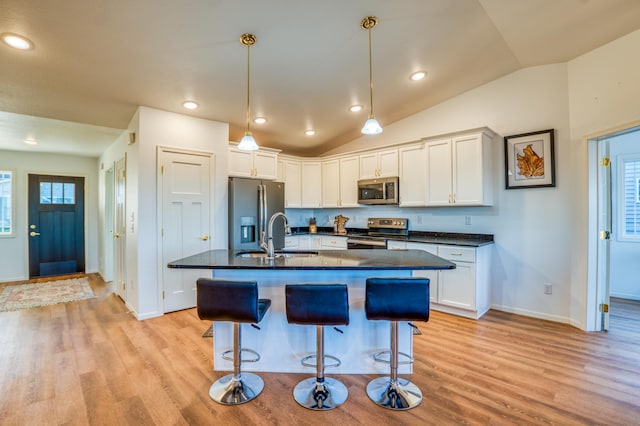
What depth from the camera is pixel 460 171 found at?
12.6 feet

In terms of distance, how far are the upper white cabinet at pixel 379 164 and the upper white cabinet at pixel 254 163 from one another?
146 centimetres

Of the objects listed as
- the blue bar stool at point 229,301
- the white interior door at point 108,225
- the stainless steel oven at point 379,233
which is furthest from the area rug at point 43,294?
the stainless steel oven at point 379,233

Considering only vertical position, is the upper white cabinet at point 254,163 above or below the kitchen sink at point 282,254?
above

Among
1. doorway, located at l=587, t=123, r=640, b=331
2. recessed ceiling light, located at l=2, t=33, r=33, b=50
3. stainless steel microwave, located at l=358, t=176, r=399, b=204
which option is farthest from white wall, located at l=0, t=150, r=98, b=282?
doorway, located at l=587, t=123, r=640, b=331

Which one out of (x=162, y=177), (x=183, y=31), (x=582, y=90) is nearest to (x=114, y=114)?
(x=162, y=177)

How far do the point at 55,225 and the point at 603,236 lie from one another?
349 inches

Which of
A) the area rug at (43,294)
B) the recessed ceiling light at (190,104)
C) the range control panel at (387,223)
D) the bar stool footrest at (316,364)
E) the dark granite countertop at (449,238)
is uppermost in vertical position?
the recessed ceiling light at (190,104)

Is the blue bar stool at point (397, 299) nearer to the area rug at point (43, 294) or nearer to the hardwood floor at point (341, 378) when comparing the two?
the hardwood floor at point (341, 378)

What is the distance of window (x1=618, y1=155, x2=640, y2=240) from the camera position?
4.12 m

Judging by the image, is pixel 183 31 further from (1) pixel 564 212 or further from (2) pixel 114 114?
(1) pixel 564 212

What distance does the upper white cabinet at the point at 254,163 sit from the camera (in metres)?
4.45

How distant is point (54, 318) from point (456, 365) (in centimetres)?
458

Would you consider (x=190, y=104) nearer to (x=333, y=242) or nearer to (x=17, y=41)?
(x=17, y=41)

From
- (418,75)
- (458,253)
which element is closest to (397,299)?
(458,253)
